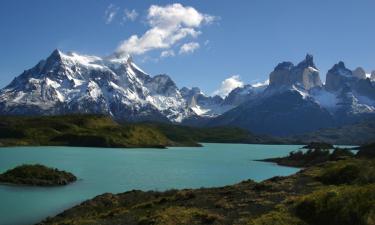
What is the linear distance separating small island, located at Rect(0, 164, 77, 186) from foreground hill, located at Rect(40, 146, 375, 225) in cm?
2938

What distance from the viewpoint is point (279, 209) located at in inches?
A: 1517

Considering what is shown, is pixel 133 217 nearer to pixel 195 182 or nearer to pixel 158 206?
pixel 158 206

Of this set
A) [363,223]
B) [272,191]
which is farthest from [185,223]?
[272,191]

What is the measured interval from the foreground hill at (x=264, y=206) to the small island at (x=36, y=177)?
96.4 feet

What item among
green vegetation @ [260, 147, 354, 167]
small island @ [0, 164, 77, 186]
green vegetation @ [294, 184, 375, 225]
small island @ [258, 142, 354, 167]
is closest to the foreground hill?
green vegetation @ [294, 184, 375, 225]

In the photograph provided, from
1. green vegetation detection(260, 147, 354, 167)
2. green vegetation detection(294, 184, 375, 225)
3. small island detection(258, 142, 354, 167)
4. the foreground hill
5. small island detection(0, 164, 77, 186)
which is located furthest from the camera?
small island detection(258, 142, 354, 167)

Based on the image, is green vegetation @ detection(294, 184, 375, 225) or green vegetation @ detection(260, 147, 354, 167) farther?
green vegetation @ detection(260, 147, 354, 167)

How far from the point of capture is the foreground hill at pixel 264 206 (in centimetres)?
3297

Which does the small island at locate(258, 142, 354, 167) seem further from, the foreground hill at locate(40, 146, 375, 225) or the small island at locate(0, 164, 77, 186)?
the foreground hill at locate(40, 146, 375, 225)

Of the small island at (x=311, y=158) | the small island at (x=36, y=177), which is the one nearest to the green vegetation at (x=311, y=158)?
the small island at (x=311, y=158)

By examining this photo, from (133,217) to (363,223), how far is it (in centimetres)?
1996

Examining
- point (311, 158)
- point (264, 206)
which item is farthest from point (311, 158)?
point (264, 206)

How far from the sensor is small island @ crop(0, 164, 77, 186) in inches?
3397

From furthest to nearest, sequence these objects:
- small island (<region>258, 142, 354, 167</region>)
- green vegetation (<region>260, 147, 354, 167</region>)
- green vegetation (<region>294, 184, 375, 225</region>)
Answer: small island (<region>258, 142, 354, 167</region>) < green vegetation (<region>260, 147, 354, 167</region>) < green vegetation (<region>294, 184, 375, 225</region>)
